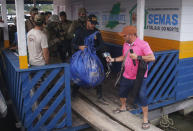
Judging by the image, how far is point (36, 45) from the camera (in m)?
3.86

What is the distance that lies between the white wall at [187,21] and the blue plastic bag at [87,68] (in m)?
1.96

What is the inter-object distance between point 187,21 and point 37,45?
317 cm

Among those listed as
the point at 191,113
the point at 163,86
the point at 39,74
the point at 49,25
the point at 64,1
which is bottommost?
the point at 191,113

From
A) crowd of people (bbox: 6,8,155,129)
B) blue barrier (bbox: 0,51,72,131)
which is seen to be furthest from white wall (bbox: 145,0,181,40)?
blue barrier (bbox: 0,51,72,131)

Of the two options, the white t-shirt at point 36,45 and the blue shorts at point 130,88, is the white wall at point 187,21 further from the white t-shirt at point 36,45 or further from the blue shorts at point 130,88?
the white t-shirt at point 36,45

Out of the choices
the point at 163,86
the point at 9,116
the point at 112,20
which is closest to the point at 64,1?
the point at 112,20

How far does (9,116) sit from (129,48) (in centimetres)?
377

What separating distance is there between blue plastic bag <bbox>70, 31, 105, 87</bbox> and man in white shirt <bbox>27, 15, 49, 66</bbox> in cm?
59

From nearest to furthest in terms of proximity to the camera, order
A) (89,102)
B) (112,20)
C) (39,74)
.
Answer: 1. (39,74)
2. (89,102)
3. (112,20)

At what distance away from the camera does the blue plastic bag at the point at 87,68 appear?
13.8 feet

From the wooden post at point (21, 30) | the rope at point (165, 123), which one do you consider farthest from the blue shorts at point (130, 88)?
the wooden post at point (21, 30)

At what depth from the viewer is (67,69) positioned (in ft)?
12.2

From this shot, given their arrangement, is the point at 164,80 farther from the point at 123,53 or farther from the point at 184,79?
the point at 123,53

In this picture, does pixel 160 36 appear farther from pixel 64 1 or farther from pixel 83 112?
pixel 64 1
